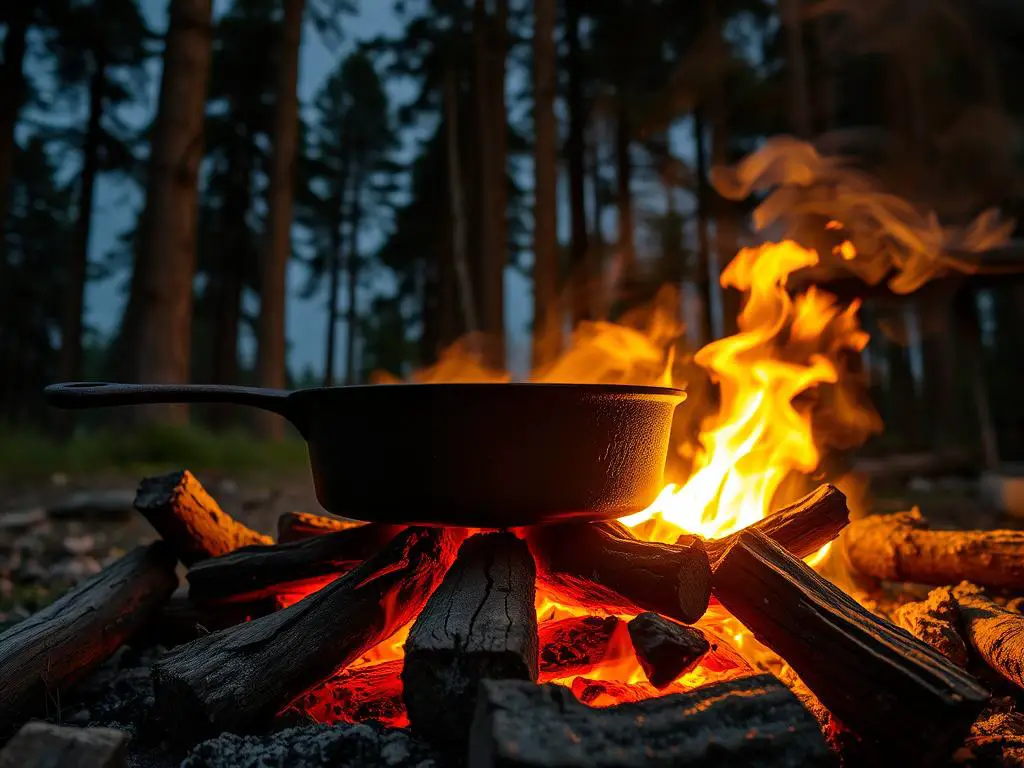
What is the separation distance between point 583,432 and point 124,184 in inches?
575

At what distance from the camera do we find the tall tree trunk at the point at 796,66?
28.2 feet

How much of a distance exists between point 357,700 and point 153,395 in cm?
87

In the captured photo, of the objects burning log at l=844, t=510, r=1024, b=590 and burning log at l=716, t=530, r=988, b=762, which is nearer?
burning log at l=716, t=530, r=988, b=762

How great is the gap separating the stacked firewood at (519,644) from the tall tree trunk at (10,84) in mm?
9238

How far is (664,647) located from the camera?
4.32 ft

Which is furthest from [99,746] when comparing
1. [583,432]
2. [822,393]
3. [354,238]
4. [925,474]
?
[354,238]

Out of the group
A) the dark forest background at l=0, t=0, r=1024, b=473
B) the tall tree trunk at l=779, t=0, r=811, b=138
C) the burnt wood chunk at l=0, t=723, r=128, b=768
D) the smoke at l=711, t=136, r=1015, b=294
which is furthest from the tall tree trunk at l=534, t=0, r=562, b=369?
the burnt wood chunk at l=0, t=723, r=128, b=768

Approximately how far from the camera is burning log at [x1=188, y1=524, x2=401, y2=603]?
6.31 ft

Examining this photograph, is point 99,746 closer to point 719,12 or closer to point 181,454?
point 181,454

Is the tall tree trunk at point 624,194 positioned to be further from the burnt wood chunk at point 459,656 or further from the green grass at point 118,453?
the burnt wood chunk at point 459,656

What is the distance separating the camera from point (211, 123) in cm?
1312

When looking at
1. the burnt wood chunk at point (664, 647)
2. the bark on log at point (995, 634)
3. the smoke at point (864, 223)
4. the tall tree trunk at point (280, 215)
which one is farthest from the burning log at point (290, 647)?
the tall tree trunk at point (280, 215)

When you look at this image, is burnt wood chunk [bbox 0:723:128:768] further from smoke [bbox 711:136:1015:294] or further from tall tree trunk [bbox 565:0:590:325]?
tall tree trunk [bbox 565:0:590:325]

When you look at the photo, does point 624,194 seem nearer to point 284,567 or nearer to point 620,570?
point 284,567
